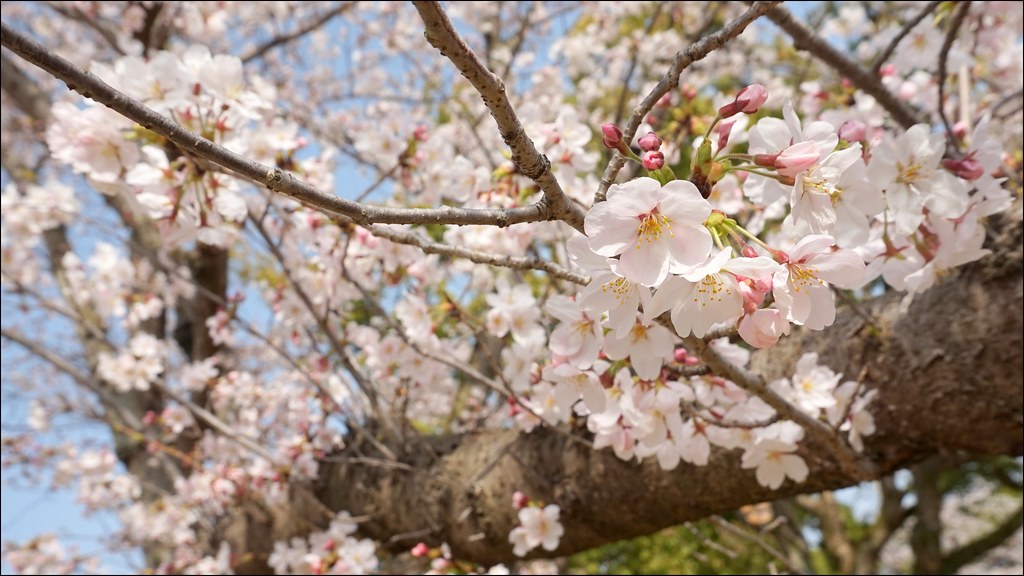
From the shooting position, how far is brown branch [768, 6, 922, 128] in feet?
5.13

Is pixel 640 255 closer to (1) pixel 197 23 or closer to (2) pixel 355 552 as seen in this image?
(2) pixel 355 552

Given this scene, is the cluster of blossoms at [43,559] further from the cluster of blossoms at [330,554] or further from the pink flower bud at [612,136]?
the pink flower bud at [612,136]

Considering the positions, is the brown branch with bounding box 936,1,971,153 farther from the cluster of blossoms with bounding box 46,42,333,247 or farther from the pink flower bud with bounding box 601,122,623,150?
the cluster of blossoms with bounding box 46,42,333,247

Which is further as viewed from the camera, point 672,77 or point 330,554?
point 330,554

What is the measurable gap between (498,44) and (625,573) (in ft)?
13.4

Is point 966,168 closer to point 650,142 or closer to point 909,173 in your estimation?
point 909,173

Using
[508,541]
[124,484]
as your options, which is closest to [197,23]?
[124,484]

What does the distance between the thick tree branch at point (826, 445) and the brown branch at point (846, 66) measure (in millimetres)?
490

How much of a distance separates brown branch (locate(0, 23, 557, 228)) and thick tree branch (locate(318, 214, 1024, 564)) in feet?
3.56

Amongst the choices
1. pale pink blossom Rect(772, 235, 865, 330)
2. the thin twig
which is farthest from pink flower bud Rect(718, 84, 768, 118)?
the thin twig

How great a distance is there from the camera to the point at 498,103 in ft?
2.30

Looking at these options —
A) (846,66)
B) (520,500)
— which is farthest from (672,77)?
(520,500)

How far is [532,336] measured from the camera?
168 cm

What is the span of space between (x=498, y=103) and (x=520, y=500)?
4.67ft
